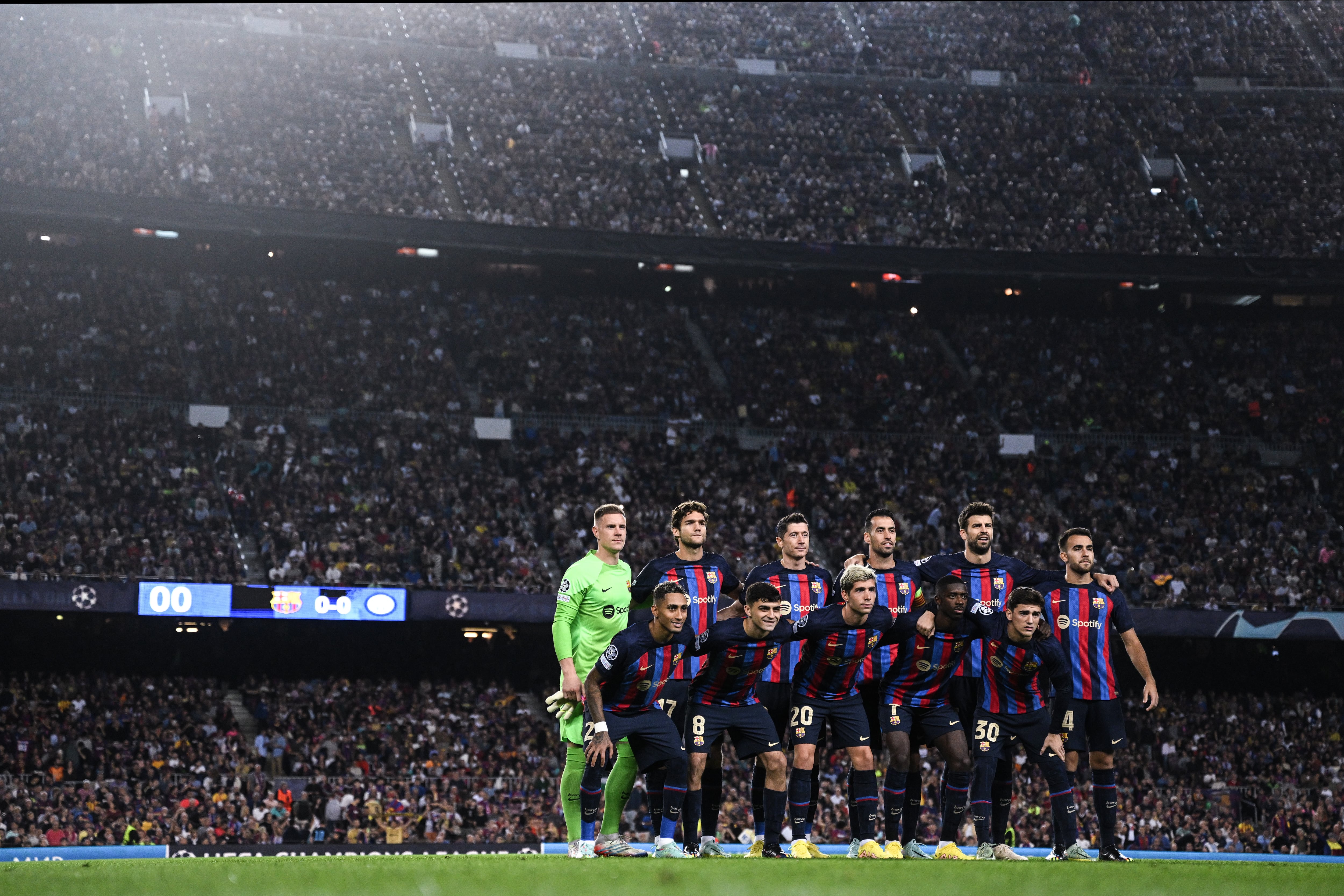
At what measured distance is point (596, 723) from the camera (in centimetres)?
1035

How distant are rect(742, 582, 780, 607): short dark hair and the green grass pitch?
1929 mm

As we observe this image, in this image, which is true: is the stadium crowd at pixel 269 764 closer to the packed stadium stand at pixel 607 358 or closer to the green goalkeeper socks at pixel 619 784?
the packed stadium stand at pixel 607 358

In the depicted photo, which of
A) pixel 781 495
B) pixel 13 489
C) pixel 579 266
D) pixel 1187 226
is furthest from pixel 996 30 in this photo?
pixel 13 489

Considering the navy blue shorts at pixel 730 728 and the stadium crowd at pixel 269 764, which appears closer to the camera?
the navy blue shorts at pixel 730 728

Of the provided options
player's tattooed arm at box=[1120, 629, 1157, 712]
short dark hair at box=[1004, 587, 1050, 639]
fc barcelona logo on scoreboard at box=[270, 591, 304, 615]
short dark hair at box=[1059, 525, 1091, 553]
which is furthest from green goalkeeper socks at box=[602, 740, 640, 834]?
fc barcelona logo on scoreboard at box=[270, 591, 304, 615]

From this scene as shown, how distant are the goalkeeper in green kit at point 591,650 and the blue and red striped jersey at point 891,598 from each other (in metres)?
1.90

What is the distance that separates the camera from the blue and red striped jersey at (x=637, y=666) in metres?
10.5

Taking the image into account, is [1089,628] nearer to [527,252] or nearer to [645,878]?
[645,878]

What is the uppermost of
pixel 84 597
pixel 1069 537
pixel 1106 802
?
pixel 84 597

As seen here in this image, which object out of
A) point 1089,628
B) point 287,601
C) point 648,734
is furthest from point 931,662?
point 287,601

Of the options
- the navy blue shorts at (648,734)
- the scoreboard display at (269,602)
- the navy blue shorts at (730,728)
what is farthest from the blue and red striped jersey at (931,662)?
the scoreboard display at (269,602)

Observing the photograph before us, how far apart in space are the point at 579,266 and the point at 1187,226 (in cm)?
1937

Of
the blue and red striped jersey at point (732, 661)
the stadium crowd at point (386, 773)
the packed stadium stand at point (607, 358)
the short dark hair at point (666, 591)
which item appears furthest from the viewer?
the packed stadium stand at point (607, 358)

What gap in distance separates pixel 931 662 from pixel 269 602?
2103 centimetres
